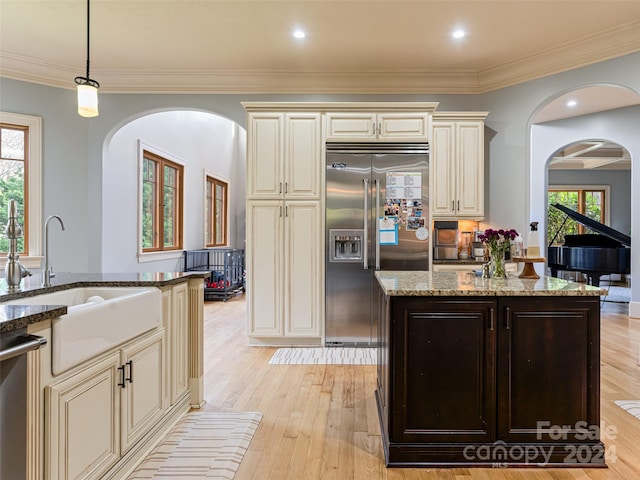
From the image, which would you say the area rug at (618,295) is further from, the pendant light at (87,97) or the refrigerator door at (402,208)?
the pendant light at (87,97)

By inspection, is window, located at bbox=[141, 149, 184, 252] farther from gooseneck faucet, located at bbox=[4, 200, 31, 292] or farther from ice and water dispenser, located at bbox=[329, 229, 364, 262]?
gooseneck faucet, located at bbox=[4, 200, 31, 292]

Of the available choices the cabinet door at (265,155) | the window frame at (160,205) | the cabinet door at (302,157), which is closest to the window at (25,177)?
the window frame at (160,205)

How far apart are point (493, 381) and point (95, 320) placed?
6.17 ft

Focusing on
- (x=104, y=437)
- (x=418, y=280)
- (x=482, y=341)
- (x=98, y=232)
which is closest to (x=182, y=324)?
(x=104, y=437)

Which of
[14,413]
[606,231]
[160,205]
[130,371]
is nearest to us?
[14,413]

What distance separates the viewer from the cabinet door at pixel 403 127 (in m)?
3.95

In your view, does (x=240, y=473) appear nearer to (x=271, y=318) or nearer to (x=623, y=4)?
(x=271, y=318)

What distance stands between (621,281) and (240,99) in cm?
927

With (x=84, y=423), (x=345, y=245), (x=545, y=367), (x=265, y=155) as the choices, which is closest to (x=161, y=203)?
(x=265, y=155)

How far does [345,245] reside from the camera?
158 inches

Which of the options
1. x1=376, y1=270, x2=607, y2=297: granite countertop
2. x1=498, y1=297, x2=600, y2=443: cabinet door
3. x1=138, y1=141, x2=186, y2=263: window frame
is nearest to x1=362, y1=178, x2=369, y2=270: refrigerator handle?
x1=376, y1=270, x2=607, y2=297: granite countertop

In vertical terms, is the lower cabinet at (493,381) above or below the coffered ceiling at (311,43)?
below

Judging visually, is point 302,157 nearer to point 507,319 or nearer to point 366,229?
point 366,229

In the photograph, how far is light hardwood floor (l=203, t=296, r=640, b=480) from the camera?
76.1 inches
